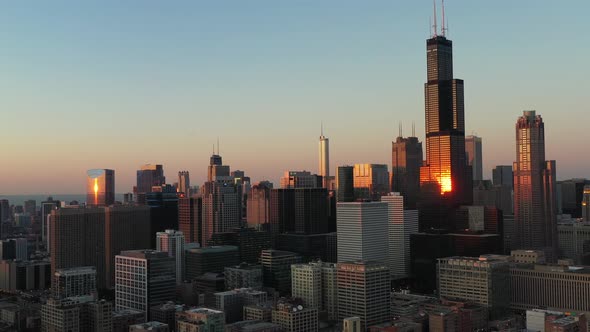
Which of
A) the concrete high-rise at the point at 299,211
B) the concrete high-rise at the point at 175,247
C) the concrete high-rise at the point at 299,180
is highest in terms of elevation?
the concrete high-rise at the point at 299,180

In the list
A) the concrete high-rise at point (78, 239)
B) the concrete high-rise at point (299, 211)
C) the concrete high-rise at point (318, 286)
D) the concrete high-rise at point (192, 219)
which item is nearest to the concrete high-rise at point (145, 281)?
the concrete high-rise at point (318, 286)

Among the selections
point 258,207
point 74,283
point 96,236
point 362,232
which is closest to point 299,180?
point 258,207

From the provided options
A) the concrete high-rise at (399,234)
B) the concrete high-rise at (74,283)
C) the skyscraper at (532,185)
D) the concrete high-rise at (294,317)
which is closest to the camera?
the concrete high-rise at (294,317)

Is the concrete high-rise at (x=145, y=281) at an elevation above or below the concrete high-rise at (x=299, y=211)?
below

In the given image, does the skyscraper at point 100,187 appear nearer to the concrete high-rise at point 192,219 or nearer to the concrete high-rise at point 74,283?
the concrete high-rise at point 192,219

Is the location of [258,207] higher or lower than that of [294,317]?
higher

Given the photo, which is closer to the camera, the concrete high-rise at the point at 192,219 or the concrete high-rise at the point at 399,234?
the concrete high-rise at the point at 399,234

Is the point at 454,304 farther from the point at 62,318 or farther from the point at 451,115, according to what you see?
the point at 451,115

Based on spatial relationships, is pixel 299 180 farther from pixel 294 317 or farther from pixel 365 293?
pixel 294 317
